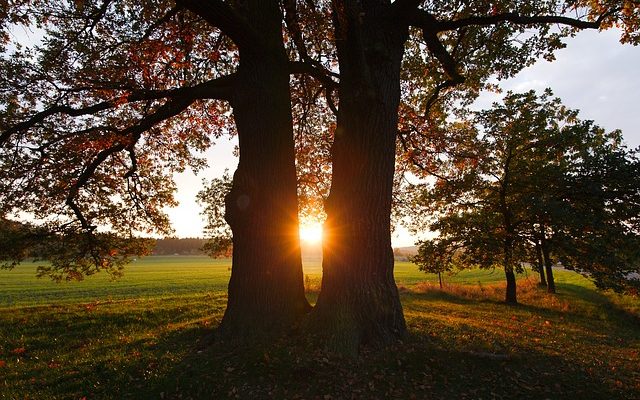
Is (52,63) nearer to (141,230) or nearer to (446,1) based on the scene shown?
(141,230)

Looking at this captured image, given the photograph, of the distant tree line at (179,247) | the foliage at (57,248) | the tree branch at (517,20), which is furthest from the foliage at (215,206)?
the distant tree line at (179,247)

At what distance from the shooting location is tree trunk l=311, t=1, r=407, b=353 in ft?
20.3

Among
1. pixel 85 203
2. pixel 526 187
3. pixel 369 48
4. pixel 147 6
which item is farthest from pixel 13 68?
pixel 526 187

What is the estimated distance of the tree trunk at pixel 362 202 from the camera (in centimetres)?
618

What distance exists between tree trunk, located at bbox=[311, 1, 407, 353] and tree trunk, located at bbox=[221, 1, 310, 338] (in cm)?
87

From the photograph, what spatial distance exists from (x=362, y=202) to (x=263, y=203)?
198 cm

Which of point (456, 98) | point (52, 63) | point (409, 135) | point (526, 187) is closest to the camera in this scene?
point (52, 63)

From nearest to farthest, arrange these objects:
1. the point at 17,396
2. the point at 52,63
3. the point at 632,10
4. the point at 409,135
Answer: the point at 17,396, the point at 632,10, the point at 52,63, the point at 409,135

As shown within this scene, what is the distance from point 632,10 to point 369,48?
6473 millimetres

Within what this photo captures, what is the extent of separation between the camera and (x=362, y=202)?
21.2ft

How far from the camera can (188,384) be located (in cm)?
536

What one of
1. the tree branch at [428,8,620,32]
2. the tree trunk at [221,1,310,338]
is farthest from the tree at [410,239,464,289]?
the tree trunk at [221,1,310,338]

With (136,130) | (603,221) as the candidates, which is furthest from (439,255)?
(136,130)

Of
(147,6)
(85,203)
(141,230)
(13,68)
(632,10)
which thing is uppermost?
(147,6)
